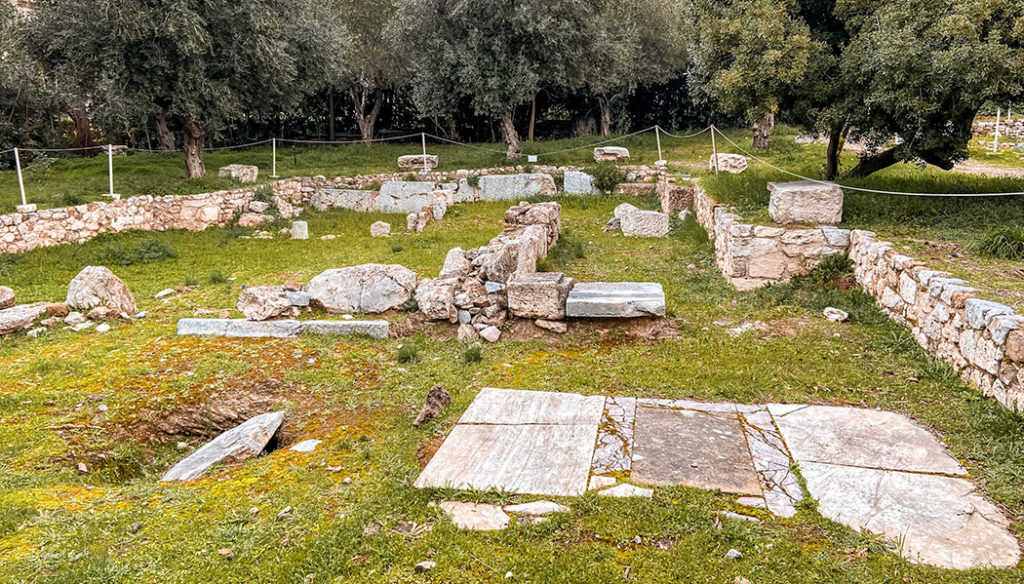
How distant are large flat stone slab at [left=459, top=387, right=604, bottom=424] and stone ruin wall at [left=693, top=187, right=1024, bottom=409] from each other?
329 cm

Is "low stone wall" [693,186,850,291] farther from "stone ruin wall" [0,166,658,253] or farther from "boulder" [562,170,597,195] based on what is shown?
"stone ruin wall" [0,166,658,253]

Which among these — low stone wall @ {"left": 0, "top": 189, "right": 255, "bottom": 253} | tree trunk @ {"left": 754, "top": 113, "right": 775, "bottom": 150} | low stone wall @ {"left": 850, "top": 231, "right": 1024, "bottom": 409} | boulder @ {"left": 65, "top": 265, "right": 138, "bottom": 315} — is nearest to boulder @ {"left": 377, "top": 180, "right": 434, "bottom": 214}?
low stone wall @ {"left": 0, "top": 189, "right": 255, "bottom": 253}

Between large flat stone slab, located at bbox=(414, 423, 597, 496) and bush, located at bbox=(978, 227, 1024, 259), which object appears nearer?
large flat stone slab, located at bbox=(414, 423, 597, 496)

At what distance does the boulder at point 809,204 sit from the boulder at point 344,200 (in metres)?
12.9

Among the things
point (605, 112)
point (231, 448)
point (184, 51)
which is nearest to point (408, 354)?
point (231, 448)

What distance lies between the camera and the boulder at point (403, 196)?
64.1 ft

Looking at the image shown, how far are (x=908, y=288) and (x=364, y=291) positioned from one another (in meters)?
6.69

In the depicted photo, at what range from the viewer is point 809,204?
9992mm

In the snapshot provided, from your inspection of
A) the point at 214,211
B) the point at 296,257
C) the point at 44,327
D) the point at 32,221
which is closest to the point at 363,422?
the point at 44,327

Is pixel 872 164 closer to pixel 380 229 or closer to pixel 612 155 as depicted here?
pixel 380 229

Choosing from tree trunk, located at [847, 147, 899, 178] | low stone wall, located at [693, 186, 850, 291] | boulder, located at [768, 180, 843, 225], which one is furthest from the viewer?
tree trunk, located at [847, 147, 899, 178]

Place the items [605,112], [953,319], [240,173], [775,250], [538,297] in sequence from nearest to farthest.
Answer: [953,319] < [538,297] < [775,250] < [240,173] < [605,112]

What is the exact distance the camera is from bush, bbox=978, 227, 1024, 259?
25.4 feet

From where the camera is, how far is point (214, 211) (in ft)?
56.3
